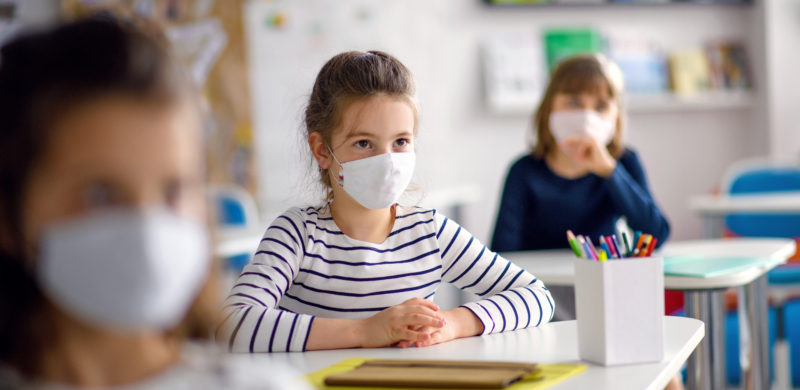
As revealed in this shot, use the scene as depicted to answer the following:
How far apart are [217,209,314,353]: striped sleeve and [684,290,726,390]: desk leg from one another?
84cm

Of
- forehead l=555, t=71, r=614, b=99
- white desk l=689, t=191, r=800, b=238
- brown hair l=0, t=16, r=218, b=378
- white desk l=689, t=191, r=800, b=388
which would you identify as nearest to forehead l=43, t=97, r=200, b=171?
brown hair l=0, t=16, r=218, b=378

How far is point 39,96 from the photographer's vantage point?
57 cm

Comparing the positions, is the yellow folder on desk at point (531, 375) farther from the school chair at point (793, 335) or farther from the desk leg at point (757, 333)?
the school chair at point (793, 335)

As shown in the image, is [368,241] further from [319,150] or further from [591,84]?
[591,84]

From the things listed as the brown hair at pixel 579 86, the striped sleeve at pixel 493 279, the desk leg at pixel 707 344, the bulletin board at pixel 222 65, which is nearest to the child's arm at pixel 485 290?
the striped sleeve at pixel 493 279

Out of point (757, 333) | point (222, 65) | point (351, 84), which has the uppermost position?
point (222, 65)

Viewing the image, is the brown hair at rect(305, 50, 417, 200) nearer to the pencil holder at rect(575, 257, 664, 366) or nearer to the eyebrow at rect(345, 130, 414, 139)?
the eyebrow at rect(345, 130, 414, 139)

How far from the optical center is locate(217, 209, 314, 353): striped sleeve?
120 cm

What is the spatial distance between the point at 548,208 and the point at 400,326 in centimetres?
116

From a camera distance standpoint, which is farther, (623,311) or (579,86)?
(579,86)

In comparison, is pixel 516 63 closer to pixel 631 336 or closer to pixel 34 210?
pixel 631 336

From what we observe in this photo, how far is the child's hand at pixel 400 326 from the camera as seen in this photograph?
1.19 m

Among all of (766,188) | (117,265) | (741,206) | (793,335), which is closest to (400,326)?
(117,265)

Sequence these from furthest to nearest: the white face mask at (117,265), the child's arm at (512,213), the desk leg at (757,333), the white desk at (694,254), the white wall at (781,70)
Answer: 1. the white wall at (781,70)
2. the child's arm at (512,213)
3. the desk leg at (757,333)
4. the white desk at (694,254)
5. the white face mask at (117,265)
